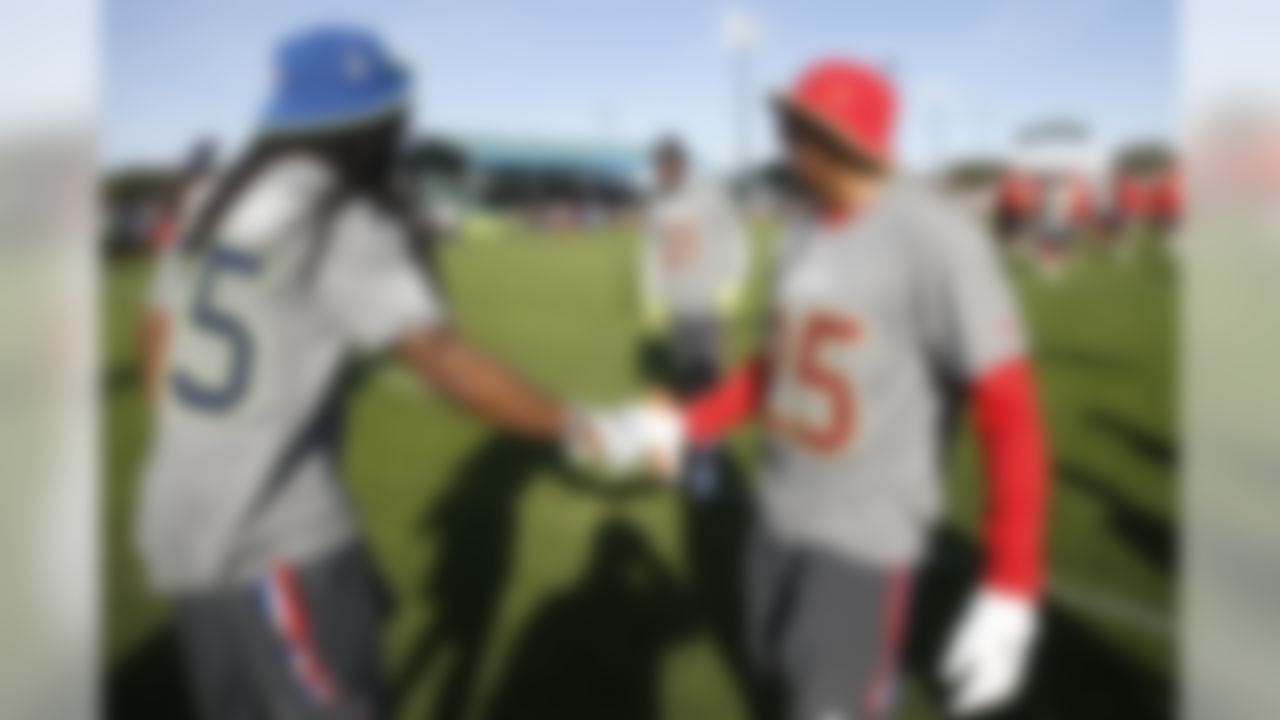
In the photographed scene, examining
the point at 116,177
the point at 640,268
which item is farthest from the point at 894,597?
the point at 116,177

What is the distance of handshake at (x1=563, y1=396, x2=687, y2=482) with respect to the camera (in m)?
1.52

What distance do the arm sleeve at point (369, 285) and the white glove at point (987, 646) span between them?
2.57ft

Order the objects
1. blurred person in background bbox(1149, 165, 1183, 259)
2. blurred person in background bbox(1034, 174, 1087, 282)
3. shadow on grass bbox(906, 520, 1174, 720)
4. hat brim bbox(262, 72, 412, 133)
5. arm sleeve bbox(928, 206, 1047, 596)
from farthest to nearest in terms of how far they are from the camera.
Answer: blurred person in background bbox(1149, 165, 1183, 259)
blurred person in background bbox(1034, 174, 1087, 282)
shadow on grass bbox(906, 520, 1174, 720)
hat brim bbox(262, 72, 412, 133)
arm sleeve bbox(928, 206, 1047, 596)

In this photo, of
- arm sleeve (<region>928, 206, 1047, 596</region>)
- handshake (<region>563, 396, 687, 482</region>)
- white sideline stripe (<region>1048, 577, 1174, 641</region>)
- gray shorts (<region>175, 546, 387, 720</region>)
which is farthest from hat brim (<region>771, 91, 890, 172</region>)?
gray shorts (<region>175, 546, 387, 720</region>)

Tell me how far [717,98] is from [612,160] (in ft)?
0.57

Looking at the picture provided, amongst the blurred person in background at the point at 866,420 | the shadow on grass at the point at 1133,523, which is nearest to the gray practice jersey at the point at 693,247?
the blurred person in background at the point at 866,420

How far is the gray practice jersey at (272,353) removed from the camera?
1390 mm

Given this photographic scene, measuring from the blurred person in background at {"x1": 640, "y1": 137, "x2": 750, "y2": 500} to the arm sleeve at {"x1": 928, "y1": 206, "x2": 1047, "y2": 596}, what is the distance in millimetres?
323

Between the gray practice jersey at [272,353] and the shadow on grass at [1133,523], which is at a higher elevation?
the gray practice jersey at [272,353]

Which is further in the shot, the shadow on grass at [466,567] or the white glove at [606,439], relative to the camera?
the shadow on grass at [466,567]

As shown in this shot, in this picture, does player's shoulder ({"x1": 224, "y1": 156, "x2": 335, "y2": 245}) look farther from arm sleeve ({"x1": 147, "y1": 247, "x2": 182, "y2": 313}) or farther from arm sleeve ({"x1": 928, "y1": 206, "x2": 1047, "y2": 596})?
arm sleeve ({"x1": 928, "y1": 206, "x2": 1047, "y2": 596})

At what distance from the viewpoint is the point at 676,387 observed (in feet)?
5.33

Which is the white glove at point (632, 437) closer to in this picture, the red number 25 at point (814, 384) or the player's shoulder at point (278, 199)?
the red number 25 at point (814, 384)

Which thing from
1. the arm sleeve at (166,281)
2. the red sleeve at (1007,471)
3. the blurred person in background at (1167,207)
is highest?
the arm sleeve at (166,281)
